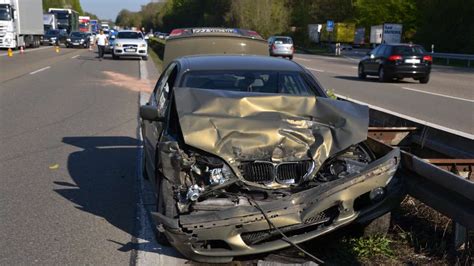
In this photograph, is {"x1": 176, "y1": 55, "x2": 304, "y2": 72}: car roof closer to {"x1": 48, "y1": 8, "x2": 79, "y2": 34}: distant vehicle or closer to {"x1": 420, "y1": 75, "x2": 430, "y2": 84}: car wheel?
{"x1": 420, "y1": 75, "x2": 430, "y2": 84}: car wheel

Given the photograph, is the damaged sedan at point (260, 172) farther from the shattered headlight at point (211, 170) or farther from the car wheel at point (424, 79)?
the car wheel at point (424, 79)

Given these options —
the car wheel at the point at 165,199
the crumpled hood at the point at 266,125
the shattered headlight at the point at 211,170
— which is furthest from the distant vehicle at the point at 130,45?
the shattered headlight at the point at 211,170

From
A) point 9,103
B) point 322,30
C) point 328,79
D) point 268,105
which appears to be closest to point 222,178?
point 268,105

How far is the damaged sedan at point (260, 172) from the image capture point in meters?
4.12

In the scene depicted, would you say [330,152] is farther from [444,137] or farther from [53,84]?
[53,84]

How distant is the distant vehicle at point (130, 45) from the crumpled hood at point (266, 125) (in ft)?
99.5

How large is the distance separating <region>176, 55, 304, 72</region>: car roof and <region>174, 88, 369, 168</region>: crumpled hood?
0.90 m

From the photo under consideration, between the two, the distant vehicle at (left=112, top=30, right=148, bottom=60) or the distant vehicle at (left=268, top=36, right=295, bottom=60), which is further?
the distant vehicle at (left=268, top=36, right=295, bottom=60)

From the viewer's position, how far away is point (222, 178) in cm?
439

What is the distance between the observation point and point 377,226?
15.7ft

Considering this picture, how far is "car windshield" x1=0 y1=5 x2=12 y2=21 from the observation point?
4094 centimetres

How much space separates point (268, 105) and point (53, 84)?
15638 millimetres

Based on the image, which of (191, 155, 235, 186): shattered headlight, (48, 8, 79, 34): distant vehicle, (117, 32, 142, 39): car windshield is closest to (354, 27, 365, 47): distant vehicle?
(48, 8, 79, 34): distant vehicle

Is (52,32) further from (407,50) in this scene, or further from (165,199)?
(165,199)
